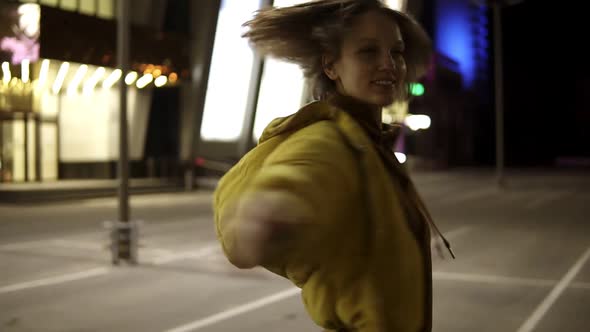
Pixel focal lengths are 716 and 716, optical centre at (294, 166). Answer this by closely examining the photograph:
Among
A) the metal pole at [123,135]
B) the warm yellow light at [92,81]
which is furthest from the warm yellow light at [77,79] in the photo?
the metal pole at [123,135]

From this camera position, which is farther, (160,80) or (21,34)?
(160,80)

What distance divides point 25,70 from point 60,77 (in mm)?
2184

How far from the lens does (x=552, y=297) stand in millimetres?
7543

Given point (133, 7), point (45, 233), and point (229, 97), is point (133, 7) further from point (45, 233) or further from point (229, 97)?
point (45, 233)

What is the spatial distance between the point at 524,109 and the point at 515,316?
6352 cm

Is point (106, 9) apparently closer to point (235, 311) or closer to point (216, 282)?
point (216, 282)

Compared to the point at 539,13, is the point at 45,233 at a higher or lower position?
lower

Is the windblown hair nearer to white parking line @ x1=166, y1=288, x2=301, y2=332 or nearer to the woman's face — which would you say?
the woman's face

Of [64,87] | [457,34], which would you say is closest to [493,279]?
[64,87]

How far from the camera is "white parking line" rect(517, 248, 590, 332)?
6347mm

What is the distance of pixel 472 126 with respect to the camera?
2451 inches

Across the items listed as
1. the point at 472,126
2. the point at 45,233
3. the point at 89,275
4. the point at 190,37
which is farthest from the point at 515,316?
the point at 472,126

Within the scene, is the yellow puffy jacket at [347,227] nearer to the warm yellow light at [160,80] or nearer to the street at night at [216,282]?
the street at night at [216,282]

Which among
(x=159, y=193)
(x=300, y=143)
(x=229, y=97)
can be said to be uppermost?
(x=229, y=97)
